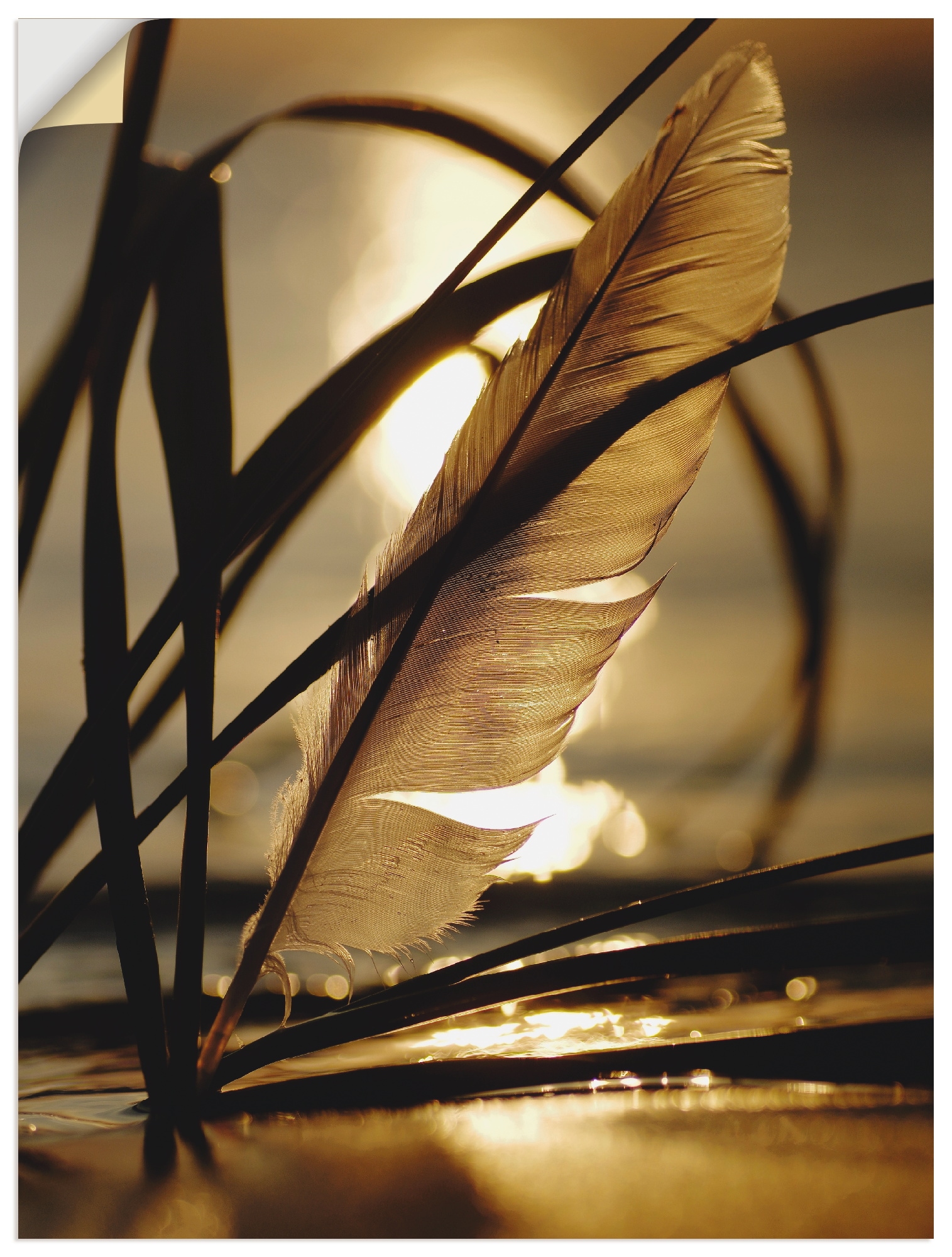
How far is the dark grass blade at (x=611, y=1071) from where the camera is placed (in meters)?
0.67

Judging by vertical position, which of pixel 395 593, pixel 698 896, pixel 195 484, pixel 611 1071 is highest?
pixel 195 484

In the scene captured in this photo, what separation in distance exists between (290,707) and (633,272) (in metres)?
0.48

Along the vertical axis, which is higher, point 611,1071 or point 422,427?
point 422,427

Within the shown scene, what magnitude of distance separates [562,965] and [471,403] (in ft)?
1.66

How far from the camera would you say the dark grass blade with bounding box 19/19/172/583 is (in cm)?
74

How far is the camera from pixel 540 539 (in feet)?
2.19

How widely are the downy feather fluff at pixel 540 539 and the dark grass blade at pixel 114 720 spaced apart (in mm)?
108

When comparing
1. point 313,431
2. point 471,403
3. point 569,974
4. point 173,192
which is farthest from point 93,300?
point 569,974

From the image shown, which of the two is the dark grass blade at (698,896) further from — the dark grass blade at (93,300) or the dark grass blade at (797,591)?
the dark grass blade at (93,300)

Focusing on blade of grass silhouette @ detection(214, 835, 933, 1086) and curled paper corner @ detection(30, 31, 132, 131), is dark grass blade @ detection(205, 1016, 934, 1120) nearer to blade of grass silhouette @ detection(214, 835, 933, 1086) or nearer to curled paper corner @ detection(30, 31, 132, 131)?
blade of grass silhouette @ detection(214, 835, 933, 1086)

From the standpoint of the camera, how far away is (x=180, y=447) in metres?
0.73

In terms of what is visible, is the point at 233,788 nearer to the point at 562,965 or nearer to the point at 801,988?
the point at 562,965

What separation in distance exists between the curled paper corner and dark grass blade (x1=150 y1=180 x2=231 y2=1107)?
0.47 feet

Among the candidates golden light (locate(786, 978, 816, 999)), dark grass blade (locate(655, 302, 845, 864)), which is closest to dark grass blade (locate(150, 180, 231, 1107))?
dark grass blade (locate(655, 302, 845, 864))
